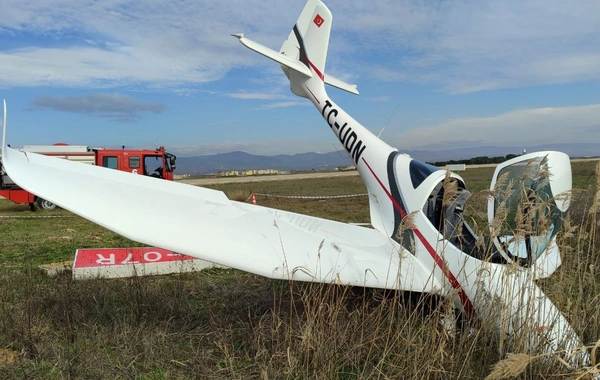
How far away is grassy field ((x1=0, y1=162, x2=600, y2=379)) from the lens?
2.79m

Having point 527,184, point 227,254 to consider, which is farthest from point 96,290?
point 527,184

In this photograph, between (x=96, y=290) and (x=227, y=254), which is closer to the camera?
(x=227, y=254)

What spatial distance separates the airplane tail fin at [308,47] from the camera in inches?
341

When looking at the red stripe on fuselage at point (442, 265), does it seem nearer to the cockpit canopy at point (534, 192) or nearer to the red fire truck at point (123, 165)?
the cockpit canopy at point (534, 192)

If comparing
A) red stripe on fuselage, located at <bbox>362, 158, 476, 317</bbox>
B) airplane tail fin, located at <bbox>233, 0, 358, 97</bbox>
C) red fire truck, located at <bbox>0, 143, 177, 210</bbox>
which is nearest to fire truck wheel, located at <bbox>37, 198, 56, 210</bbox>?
red fire truck, located at <bbox>0, 143, 177, 210</bbox>

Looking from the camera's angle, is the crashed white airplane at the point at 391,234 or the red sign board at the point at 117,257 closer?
the crashed white airplane at the point at 391,234

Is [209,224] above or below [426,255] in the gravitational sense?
above

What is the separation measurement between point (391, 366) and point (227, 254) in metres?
1.42

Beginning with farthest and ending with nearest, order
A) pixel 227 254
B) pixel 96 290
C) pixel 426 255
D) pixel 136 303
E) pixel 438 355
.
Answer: pixel 96 290 → pixel 136 303 → pixel 426 255 → pixel 227 254 → pixel 438 355

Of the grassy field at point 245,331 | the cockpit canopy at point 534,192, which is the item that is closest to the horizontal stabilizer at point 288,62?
the grassy field at point 245,331

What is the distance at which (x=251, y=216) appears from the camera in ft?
14.7

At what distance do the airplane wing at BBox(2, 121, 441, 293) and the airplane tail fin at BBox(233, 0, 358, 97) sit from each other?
15.3 ft

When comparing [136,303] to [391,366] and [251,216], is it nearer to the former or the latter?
[251,216]

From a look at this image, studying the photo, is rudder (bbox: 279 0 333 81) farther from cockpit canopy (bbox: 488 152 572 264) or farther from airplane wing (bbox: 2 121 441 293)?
cockpit canopy (bbox: 488 152 572 264)
